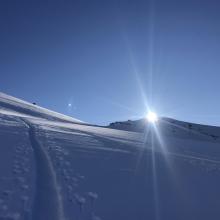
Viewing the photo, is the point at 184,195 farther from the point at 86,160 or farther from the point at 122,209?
the point at 86,160

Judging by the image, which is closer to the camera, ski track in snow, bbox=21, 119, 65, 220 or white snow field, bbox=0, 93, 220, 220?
ski track in snow, bbox=21, 119, 65, 220

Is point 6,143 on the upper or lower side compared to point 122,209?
upper

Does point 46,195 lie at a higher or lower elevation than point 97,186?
lower

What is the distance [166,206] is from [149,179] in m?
2.56

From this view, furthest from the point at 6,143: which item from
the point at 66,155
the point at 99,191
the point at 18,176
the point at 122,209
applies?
the point at 122,209

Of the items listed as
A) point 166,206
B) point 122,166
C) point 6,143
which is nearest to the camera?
point 166,206

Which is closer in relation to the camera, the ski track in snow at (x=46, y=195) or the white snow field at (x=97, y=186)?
the ski track in snow at (x=46, y=195)

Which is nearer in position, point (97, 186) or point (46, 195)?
point (46, 195)

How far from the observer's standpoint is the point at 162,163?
631 inches

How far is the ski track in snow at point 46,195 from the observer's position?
26.1 feet

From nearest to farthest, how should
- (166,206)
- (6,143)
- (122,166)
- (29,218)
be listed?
1. (29,218)
2. (166,206)
3. (122,166)
4. (6,143)

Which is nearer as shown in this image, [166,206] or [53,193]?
[53,193]

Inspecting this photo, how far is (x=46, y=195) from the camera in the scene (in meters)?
9.10

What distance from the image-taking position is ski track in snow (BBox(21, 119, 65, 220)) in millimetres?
7957
